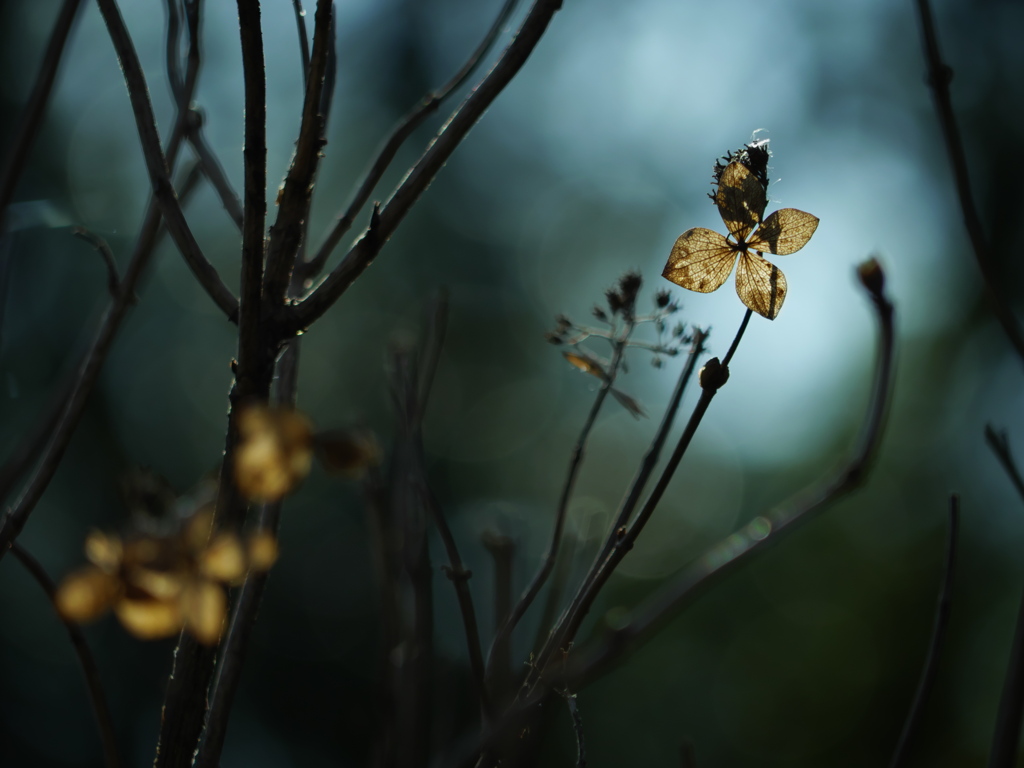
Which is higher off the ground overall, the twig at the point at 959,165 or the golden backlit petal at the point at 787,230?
the twig at the point at 959,165

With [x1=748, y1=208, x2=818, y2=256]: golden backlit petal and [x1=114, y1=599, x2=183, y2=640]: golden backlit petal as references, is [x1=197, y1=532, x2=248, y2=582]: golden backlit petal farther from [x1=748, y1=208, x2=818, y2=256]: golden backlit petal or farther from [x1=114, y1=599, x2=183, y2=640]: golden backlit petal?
[x1=748, y1=208, x2=818, y2=256]: golden backlit petal

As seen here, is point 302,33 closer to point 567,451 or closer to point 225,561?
point 225,561

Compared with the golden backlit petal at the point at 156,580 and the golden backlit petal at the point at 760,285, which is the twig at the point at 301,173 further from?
the golden backlit petal at the point at 760,285

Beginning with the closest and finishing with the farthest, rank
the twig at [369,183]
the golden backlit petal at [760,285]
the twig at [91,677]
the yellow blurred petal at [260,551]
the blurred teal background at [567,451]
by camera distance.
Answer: the yellow blurred petal at [260,551] → the golden backlit petal at [760,285] → the twig at [91,677] → the twig at [369,183] → the blurred teal background at [567,451]

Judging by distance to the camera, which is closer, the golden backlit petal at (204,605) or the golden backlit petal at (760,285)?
the golden backlit petal at (204,605)

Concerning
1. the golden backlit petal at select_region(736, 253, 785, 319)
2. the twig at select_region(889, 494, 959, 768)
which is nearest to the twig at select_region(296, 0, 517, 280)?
the golden backlit petal at select_region(736, 253, 785, 319)

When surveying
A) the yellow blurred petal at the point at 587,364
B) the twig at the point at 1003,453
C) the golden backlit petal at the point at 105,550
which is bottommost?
the golden backlit petal at the point at 105,550

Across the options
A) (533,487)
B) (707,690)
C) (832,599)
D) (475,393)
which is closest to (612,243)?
(475,393)

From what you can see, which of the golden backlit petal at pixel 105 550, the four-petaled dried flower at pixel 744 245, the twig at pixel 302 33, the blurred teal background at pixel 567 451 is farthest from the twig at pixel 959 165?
the blurred teal background at pixel 567 451
